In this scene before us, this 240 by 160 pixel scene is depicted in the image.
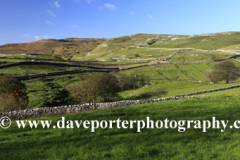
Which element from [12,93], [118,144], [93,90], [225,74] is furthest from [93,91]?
[225,74]

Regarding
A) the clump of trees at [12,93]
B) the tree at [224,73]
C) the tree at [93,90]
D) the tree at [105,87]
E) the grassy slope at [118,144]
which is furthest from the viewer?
the tree at [224,73]

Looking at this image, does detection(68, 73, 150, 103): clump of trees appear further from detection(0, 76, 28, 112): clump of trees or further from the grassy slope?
the grassy slope

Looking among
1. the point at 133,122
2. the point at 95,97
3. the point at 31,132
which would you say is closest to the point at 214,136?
the point at 133,122

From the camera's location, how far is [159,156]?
314 inches

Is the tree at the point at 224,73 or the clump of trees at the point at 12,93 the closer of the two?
the clump of trees at the point at 12,93

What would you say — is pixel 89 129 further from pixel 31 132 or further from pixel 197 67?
pixel 197 67

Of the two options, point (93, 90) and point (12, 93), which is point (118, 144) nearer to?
point (12, 93)

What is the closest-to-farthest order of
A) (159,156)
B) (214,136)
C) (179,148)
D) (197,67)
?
1. (159,156)
2. (179,148)
3. (214,136)
4. (197,67)

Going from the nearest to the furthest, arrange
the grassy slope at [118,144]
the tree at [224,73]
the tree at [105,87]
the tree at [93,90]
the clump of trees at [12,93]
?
the grassy slope at [118,144] → the clump of trees at [12,93] → the tree at [93,90] → the tree at [105,87] → the tree at [224,73]

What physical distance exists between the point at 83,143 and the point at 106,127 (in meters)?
2.67

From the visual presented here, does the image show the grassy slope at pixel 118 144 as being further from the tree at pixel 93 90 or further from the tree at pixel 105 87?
the tree at pixel 105 87

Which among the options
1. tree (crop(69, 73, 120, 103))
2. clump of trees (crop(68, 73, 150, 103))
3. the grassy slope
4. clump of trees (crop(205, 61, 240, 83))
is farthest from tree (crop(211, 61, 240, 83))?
the grassy slope

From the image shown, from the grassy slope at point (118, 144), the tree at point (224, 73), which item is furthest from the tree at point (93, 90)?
the tree at point (224, 73)

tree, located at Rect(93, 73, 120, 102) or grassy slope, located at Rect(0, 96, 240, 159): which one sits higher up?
grassy slope, located at Rect(0, 96, 240, 159)
